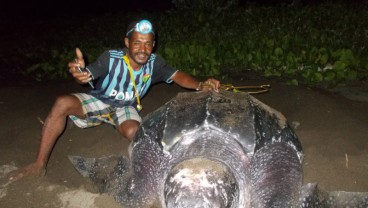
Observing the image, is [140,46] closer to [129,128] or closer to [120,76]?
[120,76]

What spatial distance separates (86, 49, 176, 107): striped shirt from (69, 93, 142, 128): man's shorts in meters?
0.04

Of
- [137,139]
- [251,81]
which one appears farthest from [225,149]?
[251,81]

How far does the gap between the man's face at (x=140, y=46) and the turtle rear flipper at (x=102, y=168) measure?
71 cm

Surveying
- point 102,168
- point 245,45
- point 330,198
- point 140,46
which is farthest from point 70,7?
point 330,198

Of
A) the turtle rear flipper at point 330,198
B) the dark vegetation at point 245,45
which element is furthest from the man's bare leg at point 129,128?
the dark vegetation at point 245,45

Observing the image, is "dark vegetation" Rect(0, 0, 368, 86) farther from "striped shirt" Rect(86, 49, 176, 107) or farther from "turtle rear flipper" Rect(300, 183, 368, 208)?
"turtle rear flipper" Rect(300, 183, 368, 208)

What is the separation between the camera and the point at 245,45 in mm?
4273

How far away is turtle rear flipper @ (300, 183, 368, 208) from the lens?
1728mm

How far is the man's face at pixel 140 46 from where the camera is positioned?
7.68ft

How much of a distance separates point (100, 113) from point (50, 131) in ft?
1.25

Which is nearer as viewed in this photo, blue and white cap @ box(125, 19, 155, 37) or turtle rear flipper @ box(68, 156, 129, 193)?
turtle rear flipper @ box(68, 156, 129, 193)

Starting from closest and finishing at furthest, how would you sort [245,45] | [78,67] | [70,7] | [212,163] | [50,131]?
[212,163]
[78,67]
[50,131]
[245,45]
[70,7]

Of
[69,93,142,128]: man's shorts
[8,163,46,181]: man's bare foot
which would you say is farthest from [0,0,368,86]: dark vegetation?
[8,163,46,181]: man's bare foot

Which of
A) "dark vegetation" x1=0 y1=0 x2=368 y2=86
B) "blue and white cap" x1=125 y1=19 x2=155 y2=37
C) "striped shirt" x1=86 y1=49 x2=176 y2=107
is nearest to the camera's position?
"blue and white cap" x1=125 y1=19 x2=155 y2=37
